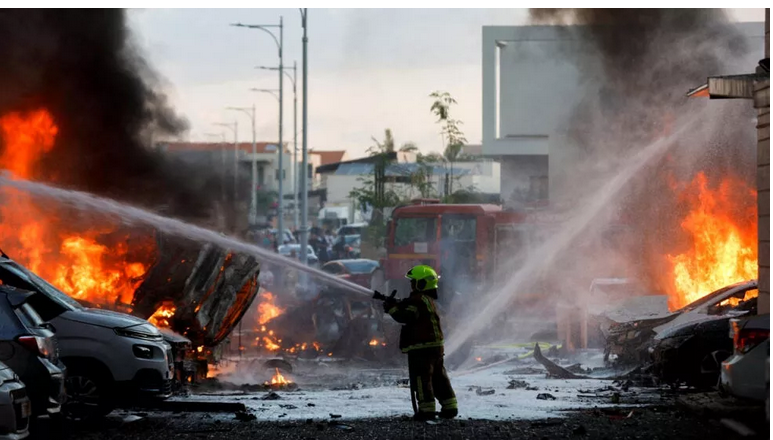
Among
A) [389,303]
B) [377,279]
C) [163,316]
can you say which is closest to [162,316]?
[163,316]

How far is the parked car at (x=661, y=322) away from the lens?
14.8 metres

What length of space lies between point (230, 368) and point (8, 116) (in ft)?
17.0

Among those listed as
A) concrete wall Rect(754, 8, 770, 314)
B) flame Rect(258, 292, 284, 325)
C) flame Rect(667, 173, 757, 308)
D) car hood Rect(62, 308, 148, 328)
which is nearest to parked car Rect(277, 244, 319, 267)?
flame Rect(258, 292, 284, 325)

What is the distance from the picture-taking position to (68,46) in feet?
63.0

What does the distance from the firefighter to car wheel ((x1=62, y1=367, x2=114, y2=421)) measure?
2.75 metres

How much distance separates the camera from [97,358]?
1045 cm

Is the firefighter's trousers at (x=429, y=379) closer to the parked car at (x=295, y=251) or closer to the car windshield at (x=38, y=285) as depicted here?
the car windshield at (x=38, y=285)

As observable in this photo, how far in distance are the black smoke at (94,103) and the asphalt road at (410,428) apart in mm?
8259

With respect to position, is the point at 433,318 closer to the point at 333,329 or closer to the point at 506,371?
the point at 506,371

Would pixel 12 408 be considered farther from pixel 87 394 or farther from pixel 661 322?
pixel 661 322

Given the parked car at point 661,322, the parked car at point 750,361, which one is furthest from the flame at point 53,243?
the parked car at point 750,361

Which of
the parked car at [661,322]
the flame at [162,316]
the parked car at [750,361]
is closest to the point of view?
the parked car at [750,361]

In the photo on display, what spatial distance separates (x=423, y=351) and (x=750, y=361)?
332 cm

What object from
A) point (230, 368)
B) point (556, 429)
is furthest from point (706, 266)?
point (556, 429)
